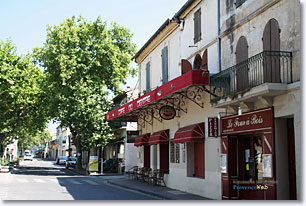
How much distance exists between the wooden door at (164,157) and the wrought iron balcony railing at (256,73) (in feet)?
28.7

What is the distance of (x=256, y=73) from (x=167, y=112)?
24.7ft

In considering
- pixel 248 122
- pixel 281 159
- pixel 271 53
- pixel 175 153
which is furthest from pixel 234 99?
pixel 175 153

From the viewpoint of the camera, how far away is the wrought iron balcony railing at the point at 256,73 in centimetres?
1120

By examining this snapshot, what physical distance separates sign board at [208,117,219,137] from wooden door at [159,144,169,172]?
8148mm

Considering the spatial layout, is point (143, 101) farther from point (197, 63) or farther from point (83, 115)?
point (83, 115)

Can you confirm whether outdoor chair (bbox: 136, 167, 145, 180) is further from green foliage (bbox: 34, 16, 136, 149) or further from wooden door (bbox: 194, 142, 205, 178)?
green foliage (bbox: 34, 16, 136, 149)

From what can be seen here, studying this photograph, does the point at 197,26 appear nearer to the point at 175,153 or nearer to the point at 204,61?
the point at 204,61

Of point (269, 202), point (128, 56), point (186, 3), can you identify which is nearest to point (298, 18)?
point (269, 202)

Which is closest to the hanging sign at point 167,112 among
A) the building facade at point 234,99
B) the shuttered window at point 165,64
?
the building facade at point 234,99

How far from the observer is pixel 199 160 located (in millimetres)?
17906

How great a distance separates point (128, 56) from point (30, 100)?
35.3 feet

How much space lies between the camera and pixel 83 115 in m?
35.3

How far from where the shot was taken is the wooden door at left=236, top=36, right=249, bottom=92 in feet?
42.6

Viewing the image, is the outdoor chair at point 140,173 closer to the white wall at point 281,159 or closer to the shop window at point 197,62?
the shop window at point 197,62
